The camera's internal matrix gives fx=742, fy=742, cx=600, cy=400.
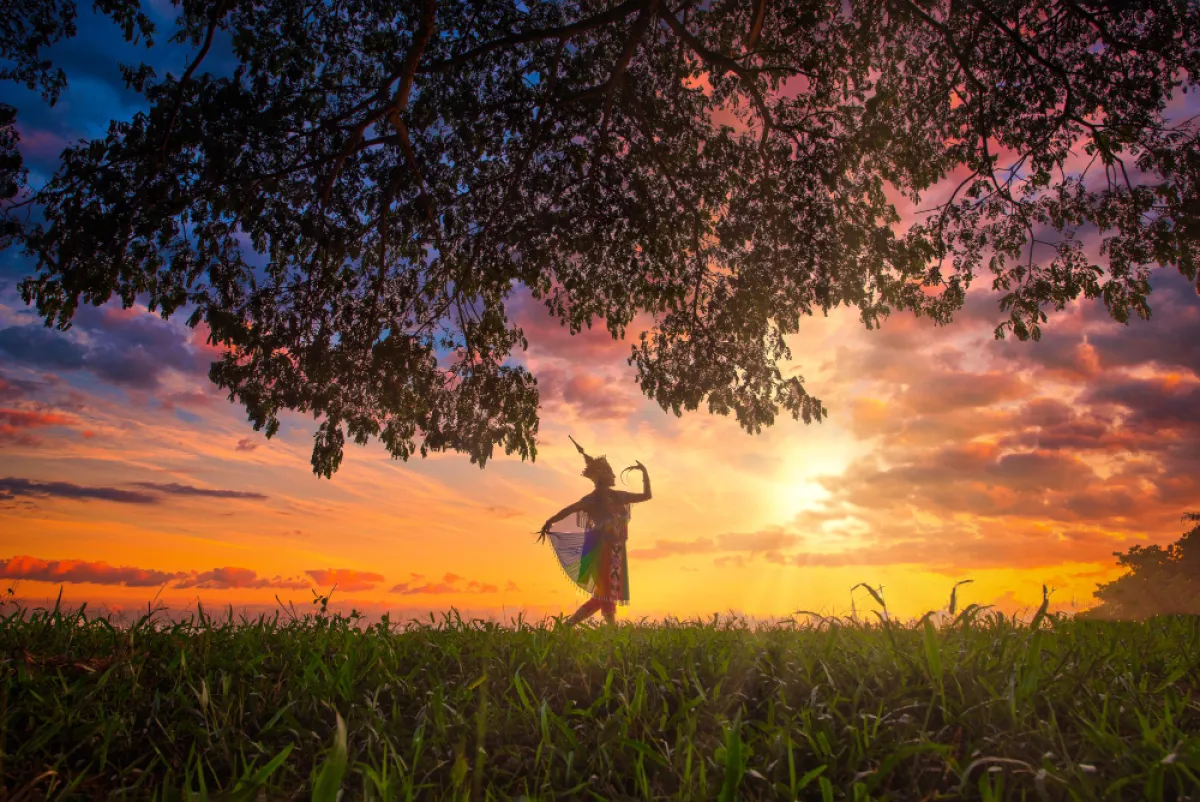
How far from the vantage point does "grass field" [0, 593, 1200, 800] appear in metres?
2.91

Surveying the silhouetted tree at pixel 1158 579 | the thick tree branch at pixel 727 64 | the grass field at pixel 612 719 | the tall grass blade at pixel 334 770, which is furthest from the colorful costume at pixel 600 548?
the silhouetted tree at pixel 1158 579

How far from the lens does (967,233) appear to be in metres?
12.1

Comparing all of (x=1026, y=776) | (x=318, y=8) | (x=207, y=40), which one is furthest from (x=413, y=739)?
(x=318, y=8)

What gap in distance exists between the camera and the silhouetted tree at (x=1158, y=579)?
20.0 m

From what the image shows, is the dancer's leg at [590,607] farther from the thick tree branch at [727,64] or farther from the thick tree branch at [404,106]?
the thick tree branch at [727,64]

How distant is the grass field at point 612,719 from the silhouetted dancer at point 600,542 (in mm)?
4982

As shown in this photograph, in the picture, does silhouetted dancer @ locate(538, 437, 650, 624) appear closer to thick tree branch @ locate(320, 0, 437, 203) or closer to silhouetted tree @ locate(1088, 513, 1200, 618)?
thick tree branch @ locate(320, 0, 437, 203)

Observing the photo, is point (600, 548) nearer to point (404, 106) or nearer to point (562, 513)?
point (562, 513)

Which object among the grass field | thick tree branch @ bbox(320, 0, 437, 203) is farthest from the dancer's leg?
thick tree branch @ bbox(320, 0, 437, 203)

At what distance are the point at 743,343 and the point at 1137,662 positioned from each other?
8241 mm

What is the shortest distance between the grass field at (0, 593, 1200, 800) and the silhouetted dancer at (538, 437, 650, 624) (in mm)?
4982

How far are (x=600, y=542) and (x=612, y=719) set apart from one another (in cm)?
657

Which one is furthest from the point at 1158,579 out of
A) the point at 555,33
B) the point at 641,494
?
the point at 555,33

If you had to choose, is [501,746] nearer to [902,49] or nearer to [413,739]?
[413,739]
